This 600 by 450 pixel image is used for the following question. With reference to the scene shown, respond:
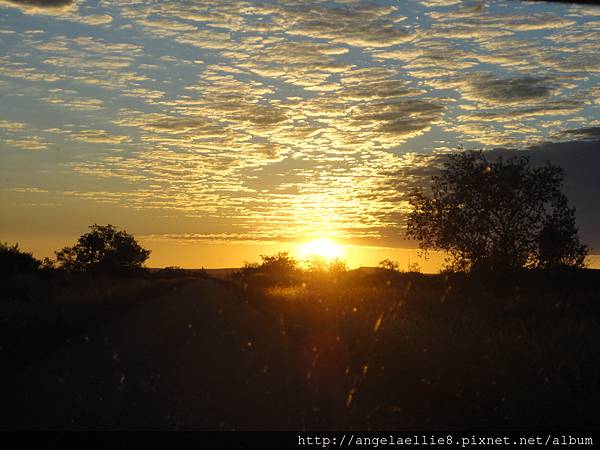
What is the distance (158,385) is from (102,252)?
122m

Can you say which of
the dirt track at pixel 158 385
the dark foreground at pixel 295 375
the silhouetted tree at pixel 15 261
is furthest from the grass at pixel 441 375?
the silhouetted tree at pixel 15 261

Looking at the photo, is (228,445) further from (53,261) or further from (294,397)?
(53,261)

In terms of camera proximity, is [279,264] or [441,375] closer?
[441,375]

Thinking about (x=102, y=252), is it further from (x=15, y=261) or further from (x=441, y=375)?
(x=441, y=375)

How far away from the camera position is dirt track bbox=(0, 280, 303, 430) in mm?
8789

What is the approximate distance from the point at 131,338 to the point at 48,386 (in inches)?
293

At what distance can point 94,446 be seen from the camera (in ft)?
24.6

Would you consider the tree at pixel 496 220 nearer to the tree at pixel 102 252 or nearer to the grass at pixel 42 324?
the grass at pixel 42 324

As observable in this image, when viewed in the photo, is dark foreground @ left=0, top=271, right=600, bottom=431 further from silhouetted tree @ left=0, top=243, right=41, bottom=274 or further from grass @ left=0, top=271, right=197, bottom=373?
silhouetted tree @ left=0, top=243, right=41, bottom=274

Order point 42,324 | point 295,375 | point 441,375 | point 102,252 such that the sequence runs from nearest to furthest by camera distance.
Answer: point 441,375 < point 295,375 < point 42,324 < point 102,252

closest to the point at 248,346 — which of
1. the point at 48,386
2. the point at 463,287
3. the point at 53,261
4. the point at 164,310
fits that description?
the point at 48,386

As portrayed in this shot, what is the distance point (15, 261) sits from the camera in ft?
214

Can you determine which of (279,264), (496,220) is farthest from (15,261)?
(279,264)

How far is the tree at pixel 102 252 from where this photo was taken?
124625mm
